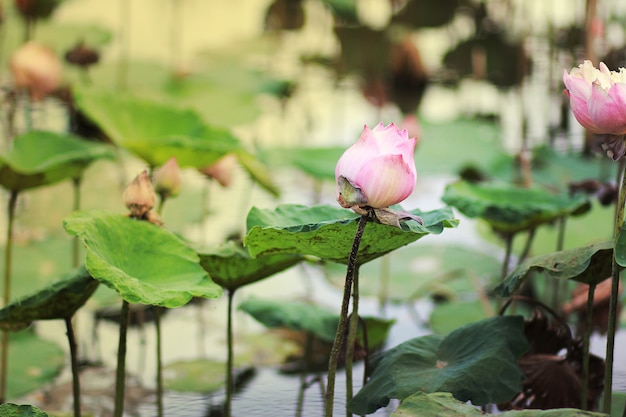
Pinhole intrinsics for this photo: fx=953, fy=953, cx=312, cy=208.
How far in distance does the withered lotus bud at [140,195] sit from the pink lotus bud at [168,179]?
15cm

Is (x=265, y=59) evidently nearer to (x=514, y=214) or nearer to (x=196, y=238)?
(x=196, y=238)

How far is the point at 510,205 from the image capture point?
1.09m

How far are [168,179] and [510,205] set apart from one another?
15.3 inches

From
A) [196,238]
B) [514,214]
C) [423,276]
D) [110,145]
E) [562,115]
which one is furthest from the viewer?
[562,115]

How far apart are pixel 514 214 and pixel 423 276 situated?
0.57 metres

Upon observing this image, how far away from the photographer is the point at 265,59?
3143mm

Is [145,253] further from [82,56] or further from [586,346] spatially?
[82,56]

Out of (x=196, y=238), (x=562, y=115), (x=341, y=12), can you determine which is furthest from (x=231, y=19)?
(x=196, y=238)

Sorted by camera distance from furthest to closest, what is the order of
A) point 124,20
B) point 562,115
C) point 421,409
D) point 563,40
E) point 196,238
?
point 124,20, point 563,40, point 562,115, point 196,238, point 421,409

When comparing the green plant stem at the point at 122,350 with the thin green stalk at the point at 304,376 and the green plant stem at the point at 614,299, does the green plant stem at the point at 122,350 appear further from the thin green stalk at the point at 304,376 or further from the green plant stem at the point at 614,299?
the green plant stem at the point at 614,299

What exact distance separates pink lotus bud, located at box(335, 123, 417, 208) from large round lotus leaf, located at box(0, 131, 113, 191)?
535 millimetres

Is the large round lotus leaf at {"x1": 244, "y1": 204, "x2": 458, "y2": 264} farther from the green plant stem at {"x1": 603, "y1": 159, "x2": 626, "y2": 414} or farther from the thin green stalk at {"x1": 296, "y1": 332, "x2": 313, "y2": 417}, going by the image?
the thin green stalk at {"x1": 296, "y1": 332, "x2": 313, "y2": 417}

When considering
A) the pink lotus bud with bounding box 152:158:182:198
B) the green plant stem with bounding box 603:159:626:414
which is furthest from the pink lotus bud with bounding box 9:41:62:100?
the green plant stem with bounding box 603:159:626:414

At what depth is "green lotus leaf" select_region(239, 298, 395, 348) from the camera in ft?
3.41
